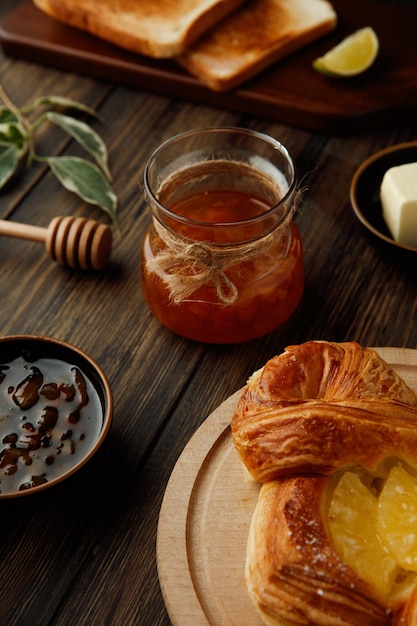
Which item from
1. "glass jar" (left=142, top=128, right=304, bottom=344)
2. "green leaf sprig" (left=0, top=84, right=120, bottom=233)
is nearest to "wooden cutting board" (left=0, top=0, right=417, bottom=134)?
"green leaf sprig" (left=0, top=84, right=120, bottom=233)

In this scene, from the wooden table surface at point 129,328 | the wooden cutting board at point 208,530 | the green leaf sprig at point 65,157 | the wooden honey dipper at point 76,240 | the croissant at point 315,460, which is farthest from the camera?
the green leaf sprig at point 65,157

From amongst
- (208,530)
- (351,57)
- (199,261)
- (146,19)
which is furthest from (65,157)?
(208,530)

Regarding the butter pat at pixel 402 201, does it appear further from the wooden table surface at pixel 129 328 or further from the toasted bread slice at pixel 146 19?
the toasted bread slice at pixel 146 19

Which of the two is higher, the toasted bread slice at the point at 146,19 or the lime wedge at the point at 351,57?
the toasted bread slice at the point at 146,19

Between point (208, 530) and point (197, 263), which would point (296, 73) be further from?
point (208, 530)

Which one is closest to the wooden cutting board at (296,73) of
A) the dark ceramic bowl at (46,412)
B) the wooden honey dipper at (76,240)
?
the wooden honey dipper at (76,240)

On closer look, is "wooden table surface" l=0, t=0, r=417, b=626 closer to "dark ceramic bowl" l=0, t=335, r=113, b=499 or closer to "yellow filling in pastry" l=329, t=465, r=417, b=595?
"dark ceramic bowl" l=0, t=335, r=113, b=499

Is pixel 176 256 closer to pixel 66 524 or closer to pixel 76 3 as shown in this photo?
pixel 66 524
